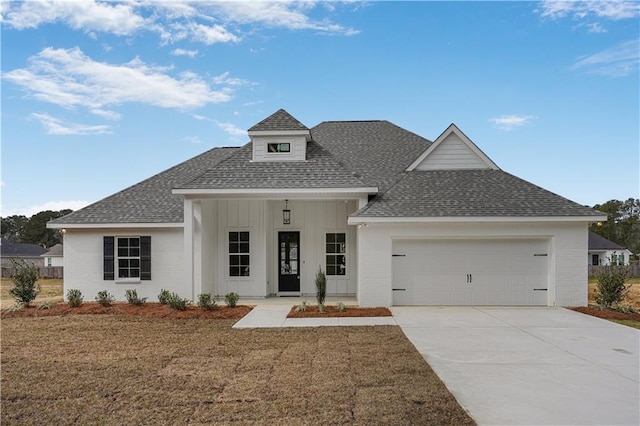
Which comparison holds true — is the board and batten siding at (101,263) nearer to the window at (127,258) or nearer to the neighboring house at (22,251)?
the window at (127,258)

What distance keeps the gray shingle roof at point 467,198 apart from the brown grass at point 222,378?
4642 mm

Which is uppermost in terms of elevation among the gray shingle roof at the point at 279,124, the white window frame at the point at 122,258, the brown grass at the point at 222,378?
the gray shingle roof at the point at 279,124

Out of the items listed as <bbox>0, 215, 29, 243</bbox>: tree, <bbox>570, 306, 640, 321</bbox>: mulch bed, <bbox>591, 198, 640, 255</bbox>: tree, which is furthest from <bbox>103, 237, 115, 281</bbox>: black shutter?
<bbox>0, 215, 29, 243</bbox>: tree

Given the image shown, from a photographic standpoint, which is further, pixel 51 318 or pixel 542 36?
pixel 542 36

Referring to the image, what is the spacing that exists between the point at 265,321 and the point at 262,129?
7.02 m

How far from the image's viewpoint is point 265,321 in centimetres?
1116

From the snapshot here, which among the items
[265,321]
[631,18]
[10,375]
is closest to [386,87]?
[631,18]

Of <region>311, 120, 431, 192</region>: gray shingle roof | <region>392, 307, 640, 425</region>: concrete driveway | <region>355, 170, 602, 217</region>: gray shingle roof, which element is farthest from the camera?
<region>311, 120, 431, 192</region>: gray shingle roof

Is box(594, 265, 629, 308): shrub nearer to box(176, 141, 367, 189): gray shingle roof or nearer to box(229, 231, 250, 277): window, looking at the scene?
box(176, 141, 367, 189): gray shingle roof

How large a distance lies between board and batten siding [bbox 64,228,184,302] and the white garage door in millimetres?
7471

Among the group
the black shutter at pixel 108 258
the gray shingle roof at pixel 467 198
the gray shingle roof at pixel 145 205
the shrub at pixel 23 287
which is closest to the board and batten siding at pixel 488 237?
the gray shingle roof at pixel 467 198

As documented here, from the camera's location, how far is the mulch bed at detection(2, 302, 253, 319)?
12078 millimetres

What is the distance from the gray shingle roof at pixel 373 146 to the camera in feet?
55.1

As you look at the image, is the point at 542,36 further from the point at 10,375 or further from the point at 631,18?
the point at 10,375
